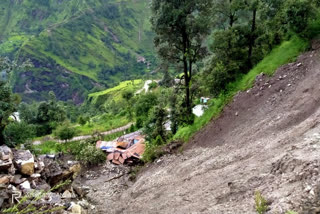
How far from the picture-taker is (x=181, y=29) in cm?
1775

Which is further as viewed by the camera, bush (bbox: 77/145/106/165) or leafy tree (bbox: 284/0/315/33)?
bush (bbox: 77/145/106/165)

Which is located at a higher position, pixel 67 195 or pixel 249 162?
pixel 249 162

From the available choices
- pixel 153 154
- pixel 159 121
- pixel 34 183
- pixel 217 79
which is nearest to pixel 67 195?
pixel 34 183

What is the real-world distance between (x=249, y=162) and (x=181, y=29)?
10375 mm

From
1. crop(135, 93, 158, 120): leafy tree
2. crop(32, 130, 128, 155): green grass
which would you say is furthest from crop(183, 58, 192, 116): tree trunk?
crop(135, 93, 158, 120): leafy tree

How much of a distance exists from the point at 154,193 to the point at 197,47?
989 cm

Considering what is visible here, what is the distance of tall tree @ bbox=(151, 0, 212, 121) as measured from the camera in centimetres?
1689

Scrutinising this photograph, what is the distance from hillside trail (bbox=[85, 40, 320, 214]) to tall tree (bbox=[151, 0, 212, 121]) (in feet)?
13.3

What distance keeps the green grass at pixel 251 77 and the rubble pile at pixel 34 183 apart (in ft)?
24.1

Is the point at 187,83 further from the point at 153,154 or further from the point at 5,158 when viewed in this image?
the point at 5,158

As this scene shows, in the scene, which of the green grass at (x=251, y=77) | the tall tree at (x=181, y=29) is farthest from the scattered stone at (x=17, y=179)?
the tall tree at (x=181, y=29)

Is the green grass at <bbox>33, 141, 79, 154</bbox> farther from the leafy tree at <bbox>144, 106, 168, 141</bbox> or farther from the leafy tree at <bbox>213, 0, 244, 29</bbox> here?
the leafy tree at <bbox>213, 0, 244, 29</bbox>

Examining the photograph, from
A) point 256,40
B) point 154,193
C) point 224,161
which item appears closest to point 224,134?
point 224,161

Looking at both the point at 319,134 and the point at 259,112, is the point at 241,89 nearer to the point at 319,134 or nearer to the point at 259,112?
the point at 259,112
